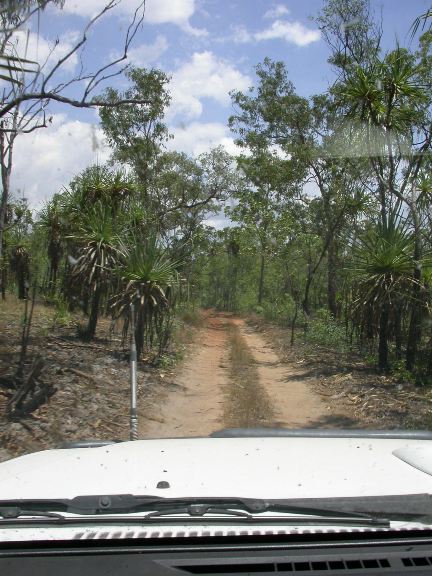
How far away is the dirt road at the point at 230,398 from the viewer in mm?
10398

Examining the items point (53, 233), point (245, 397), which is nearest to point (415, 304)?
point (245, 397)

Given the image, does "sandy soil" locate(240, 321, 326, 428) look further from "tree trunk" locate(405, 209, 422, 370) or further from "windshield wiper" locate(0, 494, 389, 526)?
"windshield wiper" locate(0, 494, 389, 526)

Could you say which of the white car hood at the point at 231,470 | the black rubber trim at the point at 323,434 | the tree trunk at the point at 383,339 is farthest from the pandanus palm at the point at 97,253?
the white car hood at the point at 231,470

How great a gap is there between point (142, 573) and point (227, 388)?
457 inches

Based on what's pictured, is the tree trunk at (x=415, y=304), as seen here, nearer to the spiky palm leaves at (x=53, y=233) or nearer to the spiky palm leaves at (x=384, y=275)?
the spiky palm leaves at (x=384, y=275)

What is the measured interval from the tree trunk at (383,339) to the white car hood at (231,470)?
9976 millimetres

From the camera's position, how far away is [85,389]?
1120 cm

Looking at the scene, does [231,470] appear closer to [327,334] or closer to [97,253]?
[97,253]

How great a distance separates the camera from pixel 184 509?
262 cm

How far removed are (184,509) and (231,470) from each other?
55 cm

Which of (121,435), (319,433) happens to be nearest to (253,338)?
(121,435)

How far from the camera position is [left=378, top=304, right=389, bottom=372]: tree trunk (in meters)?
13.7

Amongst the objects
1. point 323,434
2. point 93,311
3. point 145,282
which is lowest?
point 93,311

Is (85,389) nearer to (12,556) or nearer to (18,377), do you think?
(18,377)
